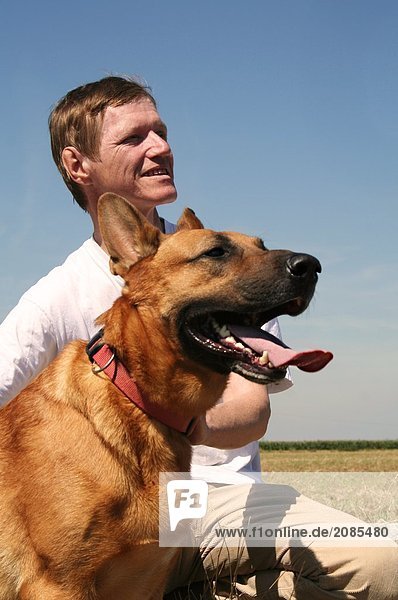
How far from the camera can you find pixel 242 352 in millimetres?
4172

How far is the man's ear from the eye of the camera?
249 inches

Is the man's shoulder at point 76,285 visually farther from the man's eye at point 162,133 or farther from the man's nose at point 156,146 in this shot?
the man's eye at point 162,133

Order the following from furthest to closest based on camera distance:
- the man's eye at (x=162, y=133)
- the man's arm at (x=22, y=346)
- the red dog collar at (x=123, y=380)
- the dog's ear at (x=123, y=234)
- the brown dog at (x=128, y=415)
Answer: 1. the man's eye at (x=162, y=133)
2. the man's arm at (x=22, y=346)
3. the dog's ear at (x=123, y=234)
4. the red dog collar at (x=123, y=380)
5. the brown dog at (x=128, y=415)

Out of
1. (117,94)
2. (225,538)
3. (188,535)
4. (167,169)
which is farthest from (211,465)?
(117,94)

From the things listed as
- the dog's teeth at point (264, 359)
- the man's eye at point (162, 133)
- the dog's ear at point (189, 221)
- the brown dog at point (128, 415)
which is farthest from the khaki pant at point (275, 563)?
the man's eye at point (162, 133)

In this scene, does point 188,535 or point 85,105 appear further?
point 85,105

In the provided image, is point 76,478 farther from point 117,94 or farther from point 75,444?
point 117,94

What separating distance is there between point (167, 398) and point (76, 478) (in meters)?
0.63

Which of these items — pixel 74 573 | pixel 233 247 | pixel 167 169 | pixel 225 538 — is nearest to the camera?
pixel 74 573

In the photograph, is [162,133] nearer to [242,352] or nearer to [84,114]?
[84,114]

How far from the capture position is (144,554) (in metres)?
4.01

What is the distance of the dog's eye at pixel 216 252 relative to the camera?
445cm

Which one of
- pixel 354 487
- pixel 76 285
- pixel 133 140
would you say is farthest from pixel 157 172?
pixel 354 487

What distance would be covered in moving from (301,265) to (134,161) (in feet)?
7.64
